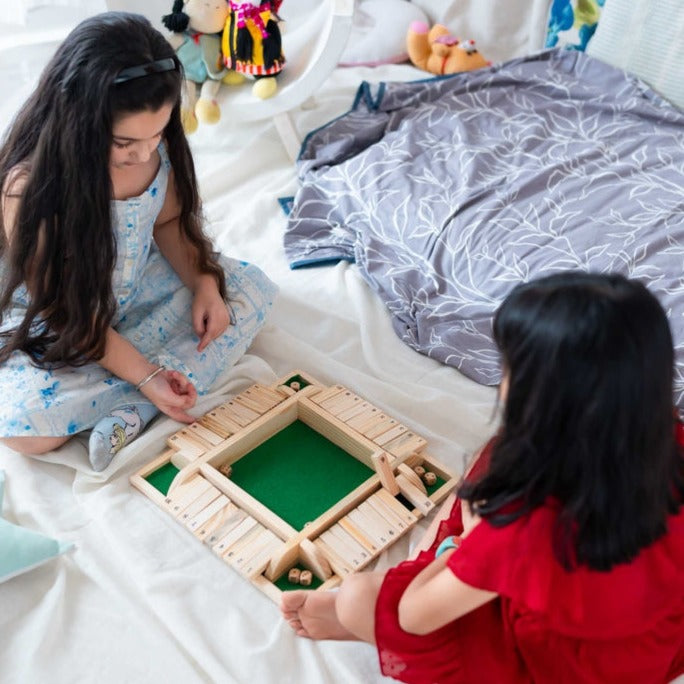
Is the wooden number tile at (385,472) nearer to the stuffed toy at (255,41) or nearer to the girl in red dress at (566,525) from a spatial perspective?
the girl in red dress at (566,525)

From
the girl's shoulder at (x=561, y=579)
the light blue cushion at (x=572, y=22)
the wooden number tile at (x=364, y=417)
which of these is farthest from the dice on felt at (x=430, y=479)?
the light blue cushion at (x=572, y=22)

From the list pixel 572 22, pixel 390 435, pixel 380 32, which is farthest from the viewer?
pixel 380 32

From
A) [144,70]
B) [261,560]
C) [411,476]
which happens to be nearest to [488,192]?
[411,476]

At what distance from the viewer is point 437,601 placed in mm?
775

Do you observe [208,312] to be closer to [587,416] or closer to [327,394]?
[327,394]

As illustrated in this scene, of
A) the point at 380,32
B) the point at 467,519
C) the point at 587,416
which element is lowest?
the point at 467,519

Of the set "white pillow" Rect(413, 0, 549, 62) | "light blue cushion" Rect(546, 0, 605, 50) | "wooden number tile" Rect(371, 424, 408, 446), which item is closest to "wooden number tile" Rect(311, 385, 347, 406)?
"wooden number tile" Rect(371, 424, 408, 446)

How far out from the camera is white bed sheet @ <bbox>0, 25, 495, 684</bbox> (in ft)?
3.16

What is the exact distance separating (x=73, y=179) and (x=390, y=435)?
0.57 meters

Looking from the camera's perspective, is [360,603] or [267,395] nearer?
[360,603]

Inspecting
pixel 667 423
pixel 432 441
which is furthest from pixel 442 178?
pixel 667 423

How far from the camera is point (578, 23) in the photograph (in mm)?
2203

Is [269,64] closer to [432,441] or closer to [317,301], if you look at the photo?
[317,301]

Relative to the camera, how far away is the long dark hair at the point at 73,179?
1.05m
